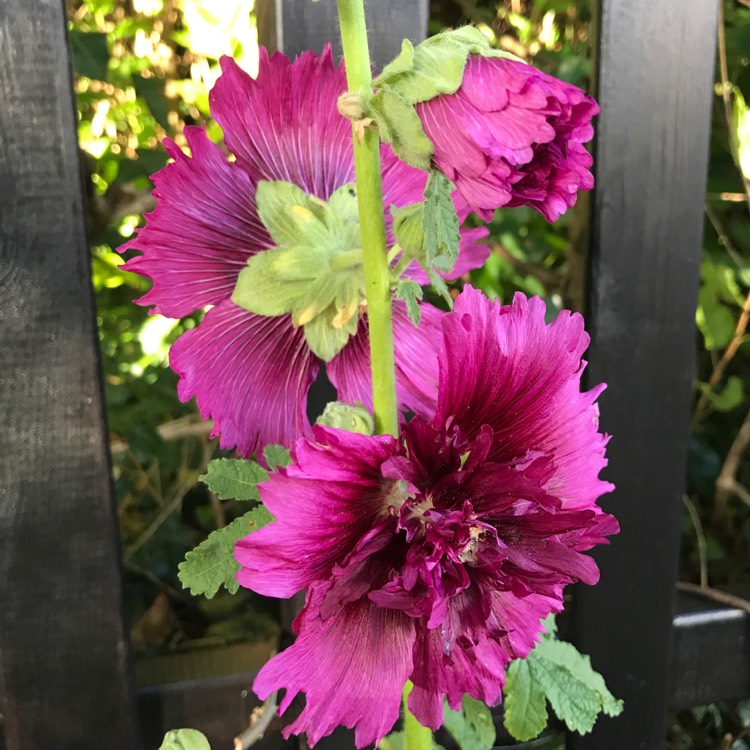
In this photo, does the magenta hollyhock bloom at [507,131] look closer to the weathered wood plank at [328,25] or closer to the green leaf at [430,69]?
the green leaf at [430,69]

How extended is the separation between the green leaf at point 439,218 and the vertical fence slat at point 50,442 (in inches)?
15.6

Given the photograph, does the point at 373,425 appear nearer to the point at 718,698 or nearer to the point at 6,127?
the point at 6,127

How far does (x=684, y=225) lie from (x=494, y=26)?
540 millimetres

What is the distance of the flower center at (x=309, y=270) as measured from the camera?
1.27 ft

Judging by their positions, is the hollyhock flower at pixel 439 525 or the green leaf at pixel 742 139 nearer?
the hollyhock flower at pixel 439 525

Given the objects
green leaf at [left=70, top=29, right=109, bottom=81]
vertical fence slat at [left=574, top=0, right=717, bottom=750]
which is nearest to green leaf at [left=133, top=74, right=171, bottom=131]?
green leaf at [left=70, top=29, right=109, bottom=81]

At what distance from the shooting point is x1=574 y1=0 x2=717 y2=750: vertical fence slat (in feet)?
2.20

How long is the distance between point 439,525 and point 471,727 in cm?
44

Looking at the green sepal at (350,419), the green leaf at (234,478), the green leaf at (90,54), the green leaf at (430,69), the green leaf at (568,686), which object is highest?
the green leaf at (90,54)

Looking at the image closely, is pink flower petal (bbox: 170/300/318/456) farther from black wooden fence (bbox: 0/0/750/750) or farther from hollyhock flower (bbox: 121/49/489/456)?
black wooden fence (bbox: 0/0/750/750)

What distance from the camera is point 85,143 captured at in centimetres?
102

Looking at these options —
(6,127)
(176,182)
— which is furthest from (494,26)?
(176,182)

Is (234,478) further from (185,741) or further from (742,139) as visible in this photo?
(742,139)

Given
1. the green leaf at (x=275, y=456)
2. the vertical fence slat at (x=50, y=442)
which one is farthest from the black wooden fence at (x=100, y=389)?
the green leaf at (x=275, y=456)
